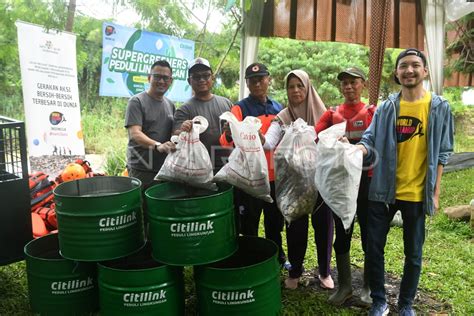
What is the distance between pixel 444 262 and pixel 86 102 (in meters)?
6.06

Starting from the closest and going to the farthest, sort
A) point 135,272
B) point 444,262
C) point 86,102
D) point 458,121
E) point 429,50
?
point 135,272, point 444,262, point 429,50, point 86,102, point 458,121

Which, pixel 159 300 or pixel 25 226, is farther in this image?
pixel 25 226

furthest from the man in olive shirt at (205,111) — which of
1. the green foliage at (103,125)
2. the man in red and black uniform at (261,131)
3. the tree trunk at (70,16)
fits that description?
the green foliage at (103,125)

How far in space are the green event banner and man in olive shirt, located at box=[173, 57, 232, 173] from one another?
2.45 metres

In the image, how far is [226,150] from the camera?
2.93 meters

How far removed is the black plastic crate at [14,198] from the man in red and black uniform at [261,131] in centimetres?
132

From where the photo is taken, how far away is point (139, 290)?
89.8 inches

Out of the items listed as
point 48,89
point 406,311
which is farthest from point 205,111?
point 48,89

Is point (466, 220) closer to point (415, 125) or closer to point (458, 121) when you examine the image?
point (415, 125)

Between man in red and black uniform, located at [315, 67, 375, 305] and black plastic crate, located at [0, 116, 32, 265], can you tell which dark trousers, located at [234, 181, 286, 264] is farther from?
black plastic crate, located at [0, 116, 32, 265]

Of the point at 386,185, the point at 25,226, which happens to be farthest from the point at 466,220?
the point at 25,226

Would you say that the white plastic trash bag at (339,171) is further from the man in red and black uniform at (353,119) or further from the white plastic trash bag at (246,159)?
the white plastic trash bag at (246,159)

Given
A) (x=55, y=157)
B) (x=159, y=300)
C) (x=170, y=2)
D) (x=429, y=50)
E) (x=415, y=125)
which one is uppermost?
(x=170, y=2)

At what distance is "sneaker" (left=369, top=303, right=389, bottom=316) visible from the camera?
8.23 ft
